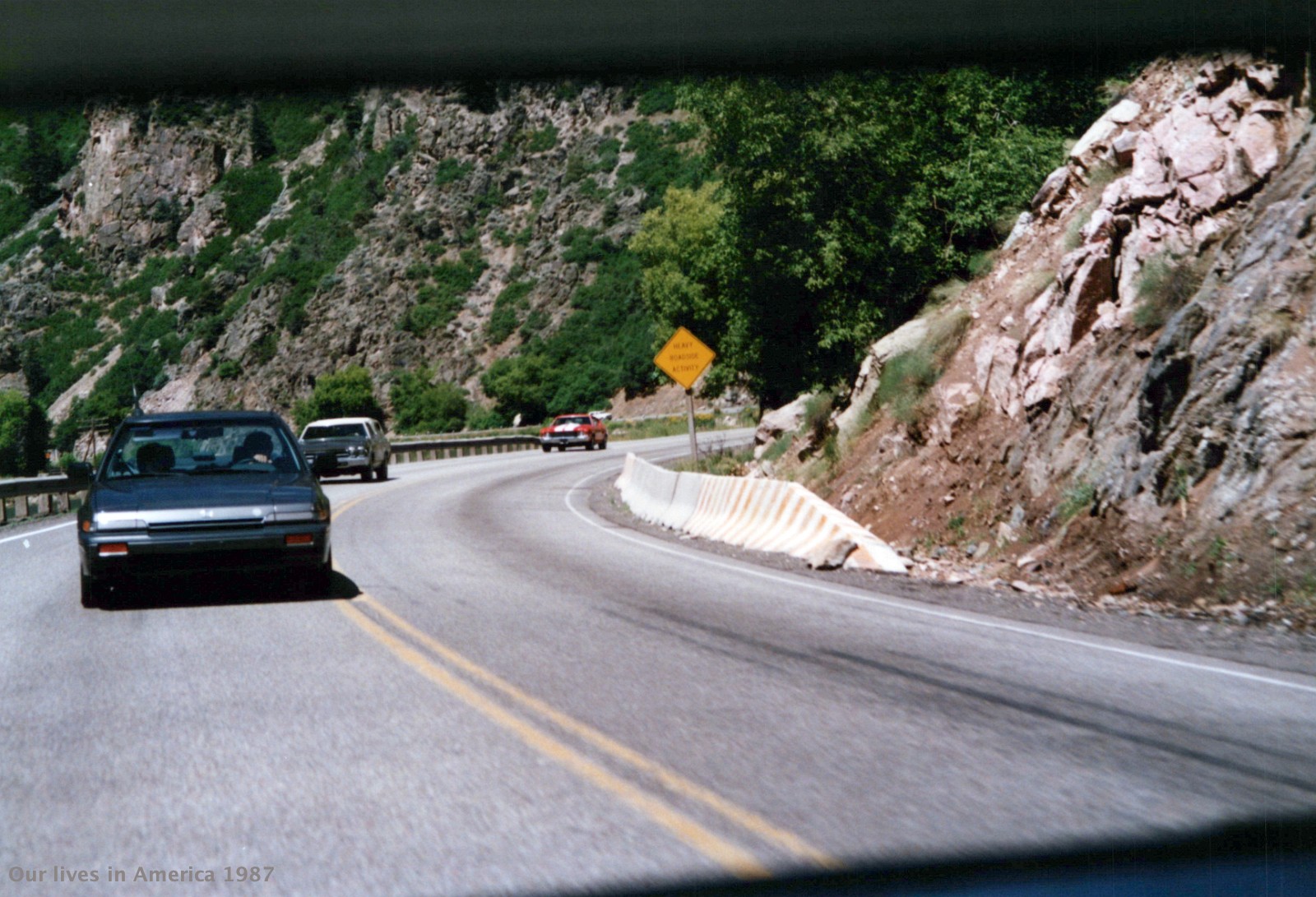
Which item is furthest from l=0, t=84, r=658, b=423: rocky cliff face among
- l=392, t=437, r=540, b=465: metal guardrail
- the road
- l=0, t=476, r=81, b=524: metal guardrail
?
the road

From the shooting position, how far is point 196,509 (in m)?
10.5

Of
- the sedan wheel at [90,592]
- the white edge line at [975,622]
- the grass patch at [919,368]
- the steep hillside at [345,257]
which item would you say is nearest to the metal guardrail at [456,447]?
the steep hillside at [345,257]

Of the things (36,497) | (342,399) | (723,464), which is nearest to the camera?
(36,497)

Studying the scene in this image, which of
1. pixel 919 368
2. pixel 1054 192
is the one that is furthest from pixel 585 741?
pixel 1054 192

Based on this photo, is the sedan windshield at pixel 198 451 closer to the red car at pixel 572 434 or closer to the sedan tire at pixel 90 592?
the sedan tire at pixel 90 592

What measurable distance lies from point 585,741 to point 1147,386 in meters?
9.16

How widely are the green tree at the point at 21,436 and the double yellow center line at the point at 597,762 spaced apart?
65111 millimetres

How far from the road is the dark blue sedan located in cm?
46

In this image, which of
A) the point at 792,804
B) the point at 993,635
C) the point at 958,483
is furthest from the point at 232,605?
the point at 958,483

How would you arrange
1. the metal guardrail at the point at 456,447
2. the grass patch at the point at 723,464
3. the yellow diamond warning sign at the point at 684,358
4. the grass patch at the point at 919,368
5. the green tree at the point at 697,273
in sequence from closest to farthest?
the grass patch at the point at 919,368
the yellow diamond warning sign at the point at 684,358
the grass patch at the point at 723,464
the green tree at the point at 697,273
the metal guardrail at the point at 456,447

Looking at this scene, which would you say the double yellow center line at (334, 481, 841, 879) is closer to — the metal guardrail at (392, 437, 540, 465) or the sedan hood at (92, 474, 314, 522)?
the sedan hood at (92, 474, 314, 522)

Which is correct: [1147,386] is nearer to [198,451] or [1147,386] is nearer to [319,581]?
[319,581]

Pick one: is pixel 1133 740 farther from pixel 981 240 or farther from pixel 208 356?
pixel 208 356

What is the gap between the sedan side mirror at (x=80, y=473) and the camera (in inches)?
439
